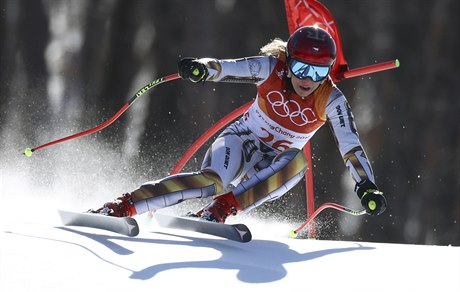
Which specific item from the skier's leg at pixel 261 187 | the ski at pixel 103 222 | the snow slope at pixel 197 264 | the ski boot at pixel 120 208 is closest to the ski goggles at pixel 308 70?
the skier's leg at pixel 261 187

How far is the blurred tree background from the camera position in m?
7.07

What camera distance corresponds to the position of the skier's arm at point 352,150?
377 cm

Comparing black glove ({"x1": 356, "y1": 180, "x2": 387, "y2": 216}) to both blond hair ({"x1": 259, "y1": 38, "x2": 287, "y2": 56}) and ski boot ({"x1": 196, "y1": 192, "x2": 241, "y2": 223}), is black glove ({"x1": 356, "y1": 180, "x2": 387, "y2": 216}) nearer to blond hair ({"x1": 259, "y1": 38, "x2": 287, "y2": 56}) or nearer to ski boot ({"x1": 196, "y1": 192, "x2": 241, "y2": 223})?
ski boot ({"x1": 196, "y1": 192, "x2": 241, "y2": 223})

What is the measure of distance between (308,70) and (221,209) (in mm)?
781

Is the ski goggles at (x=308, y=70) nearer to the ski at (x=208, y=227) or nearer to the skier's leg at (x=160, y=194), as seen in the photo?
the skier's leg at (x=160, y=194)

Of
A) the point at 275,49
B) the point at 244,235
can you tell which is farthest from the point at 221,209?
the point at 275,49

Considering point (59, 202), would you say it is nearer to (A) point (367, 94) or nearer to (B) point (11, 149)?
(B) point (11, 149)

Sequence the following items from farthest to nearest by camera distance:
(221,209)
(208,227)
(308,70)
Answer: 1. (308,70)
2. (221,209)
3. (208,227)

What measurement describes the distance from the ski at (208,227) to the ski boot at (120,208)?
0.53 ft

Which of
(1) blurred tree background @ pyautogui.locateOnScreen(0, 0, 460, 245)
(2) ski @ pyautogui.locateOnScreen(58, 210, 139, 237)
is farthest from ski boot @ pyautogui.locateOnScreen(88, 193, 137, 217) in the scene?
(1) blurred tree background @ pyautogui.locateOnScreen(0, 0, 460, 245)

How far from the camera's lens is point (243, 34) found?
7.18 meters

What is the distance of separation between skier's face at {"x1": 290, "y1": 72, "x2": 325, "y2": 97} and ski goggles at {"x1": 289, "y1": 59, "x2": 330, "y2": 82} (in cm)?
2

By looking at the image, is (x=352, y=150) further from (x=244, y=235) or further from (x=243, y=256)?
(x=243, y=256)

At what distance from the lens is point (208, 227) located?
11.6 ft
